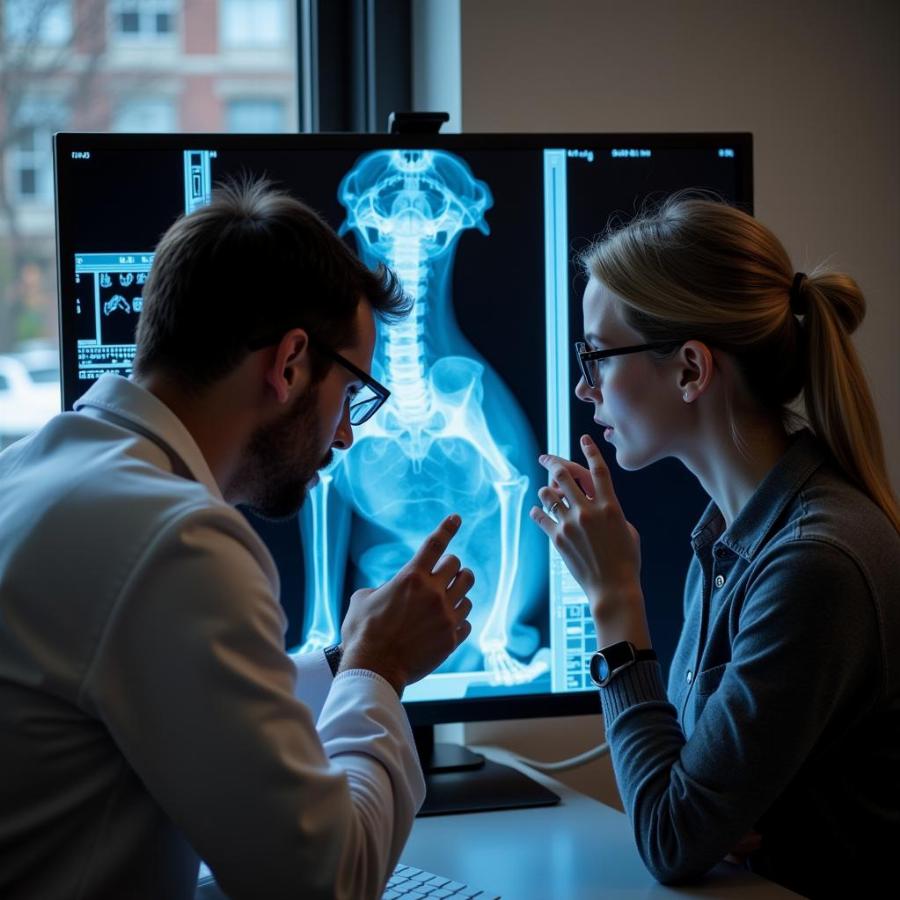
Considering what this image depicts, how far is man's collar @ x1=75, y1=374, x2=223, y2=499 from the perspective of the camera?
1.14 m

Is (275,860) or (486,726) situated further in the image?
(486,726)

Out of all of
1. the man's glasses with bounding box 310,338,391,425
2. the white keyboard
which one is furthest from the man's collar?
the white keyboard

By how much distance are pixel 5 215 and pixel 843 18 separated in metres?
1.51

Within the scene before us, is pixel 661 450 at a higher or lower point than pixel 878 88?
lower

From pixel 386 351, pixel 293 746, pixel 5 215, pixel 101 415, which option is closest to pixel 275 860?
pixel 293 746

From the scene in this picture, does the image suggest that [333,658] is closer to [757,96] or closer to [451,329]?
[451,329]

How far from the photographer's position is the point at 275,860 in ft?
3.22

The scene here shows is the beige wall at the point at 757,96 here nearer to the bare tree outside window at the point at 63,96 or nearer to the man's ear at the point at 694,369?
the bare tree outside window at the point at 63,96

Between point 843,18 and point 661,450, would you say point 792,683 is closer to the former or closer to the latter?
point 661,450

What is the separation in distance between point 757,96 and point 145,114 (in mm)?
1076

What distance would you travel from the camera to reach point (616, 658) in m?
1.48

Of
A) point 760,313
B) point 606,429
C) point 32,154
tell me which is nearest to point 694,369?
point 760,313

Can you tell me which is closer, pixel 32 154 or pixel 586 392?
pixel 586 392

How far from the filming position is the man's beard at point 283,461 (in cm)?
124
